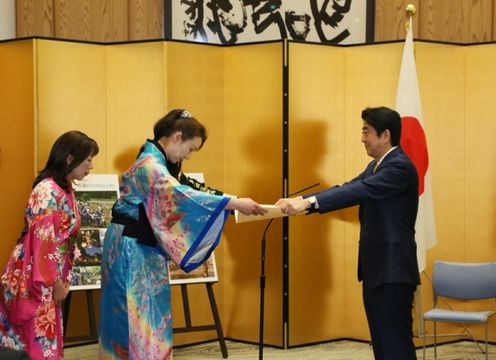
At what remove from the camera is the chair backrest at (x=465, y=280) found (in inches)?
229

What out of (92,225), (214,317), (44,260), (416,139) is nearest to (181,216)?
(44,260)

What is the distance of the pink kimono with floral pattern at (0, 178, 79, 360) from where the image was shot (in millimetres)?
3844

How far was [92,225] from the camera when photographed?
5.73 m

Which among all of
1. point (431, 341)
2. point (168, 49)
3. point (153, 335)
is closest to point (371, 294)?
point (153, 335)

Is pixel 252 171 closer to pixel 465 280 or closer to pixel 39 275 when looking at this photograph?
pixel 465 280

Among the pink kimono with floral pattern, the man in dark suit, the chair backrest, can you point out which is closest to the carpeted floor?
the chair backrest

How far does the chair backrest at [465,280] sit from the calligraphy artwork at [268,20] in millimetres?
1829

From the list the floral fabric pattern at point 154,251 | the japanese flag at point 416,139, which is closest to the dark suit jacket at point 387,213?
the floral fabric pattern at point 154,251

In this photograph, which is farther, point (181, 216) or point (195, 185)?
Result: point (195, 185)

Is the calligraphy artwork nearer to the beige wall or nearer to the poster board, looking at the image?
the beige wall

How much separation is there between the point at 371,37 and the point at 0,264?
3122 millimetres

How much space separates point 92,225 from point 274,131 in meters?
1.38

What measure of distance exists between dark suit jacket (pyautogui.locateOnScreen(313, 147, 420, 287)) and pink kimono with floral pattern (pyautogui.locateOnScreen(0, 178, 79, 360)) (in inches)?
48.9

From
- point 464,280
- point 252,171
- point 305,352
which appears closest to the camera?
point 464,280
